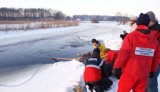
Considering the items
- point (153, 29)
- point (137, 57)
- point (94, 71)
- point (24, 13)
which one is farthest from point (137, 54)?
point (24, 13)

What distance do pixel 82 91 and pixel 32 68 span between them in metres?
5.41

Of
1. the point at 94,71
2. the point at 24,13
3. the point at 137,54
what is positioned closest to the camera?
the point at 137,54

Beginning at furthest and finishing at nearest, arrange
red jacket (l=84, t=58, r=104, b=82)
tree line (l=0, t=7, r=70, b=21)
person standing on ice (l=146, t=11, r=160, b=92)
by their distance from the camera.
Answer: tree line (l=0, t=7, r=70, b=21), red jacket (l=84, t=58, r=104, b=82), person standing on ice (l=146, t=11, r=160, b=92)

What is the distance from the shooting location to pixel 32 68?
1149cm

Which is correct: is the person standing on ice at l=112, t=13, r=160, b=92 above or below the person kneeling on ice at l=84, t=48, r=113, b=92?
above

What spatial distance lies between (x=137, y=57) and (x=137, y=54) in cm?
5

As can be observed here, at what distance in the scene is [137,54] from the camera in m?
3.96

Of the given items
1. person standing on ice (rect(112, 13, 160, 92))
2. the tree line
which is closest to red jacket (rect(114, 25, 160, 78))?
person standing on ice (rect(112, 13, 160, 92))

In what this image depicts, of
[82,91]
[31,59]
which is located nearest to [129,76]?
[82,91]

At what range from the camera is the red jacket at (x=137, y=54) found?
3.89 meters

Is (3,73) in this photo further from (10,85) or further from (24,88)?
(24,88)

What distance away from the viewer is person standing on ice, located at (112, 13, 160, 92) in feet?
12.8

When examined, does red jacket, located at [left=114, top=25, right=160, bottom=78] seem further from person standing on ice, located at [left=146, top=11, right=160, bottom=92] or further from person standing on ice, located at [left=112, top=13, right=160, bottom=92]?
person standing on ice, located at [left=146, top=11, right=160, bottom=92]

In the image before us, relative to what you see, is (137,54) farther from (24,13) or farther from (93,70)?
(24,13)
